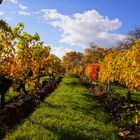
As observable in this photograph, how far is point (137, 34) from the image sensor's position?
284 ft

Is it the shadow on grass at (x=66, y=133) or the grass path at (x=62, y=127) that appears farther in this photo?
the shadow on grass at (x=66, y=133)

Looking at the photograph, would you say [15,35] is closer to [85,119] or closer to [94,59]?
[85,119]

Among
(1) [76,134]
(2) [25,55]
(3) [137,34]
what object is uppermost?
(3) [137,34]

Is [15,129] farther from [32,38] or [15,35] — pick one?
[32,38]

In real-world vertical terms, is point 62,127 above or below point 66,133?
above

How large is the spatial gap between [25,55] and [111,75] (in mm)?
20915

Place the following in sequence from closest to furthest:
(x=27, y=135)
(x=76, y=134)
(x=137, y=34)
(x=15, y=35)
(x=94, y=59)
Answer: (x=27, y=135)
(x=76, y=134)
(x=15, y=35)
(x=137, y=34)
(x=94, y=59)

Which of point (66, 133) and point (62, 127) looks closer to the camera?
point (66, 133)

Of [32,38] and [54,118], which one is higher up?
[32,38]

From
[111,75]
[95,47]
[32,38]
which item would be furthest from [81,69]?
[32,38]

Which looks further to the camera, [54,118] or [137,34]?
[137,34]

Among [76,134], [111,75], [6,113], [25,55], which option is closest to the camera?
[76,134]

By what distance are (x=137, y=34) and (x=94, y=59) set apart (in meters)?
66.1

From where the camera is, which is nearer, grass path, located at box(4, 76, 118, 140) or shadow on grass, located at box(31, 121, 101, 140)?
grass path, located at box(4, 76, 118, 140)
